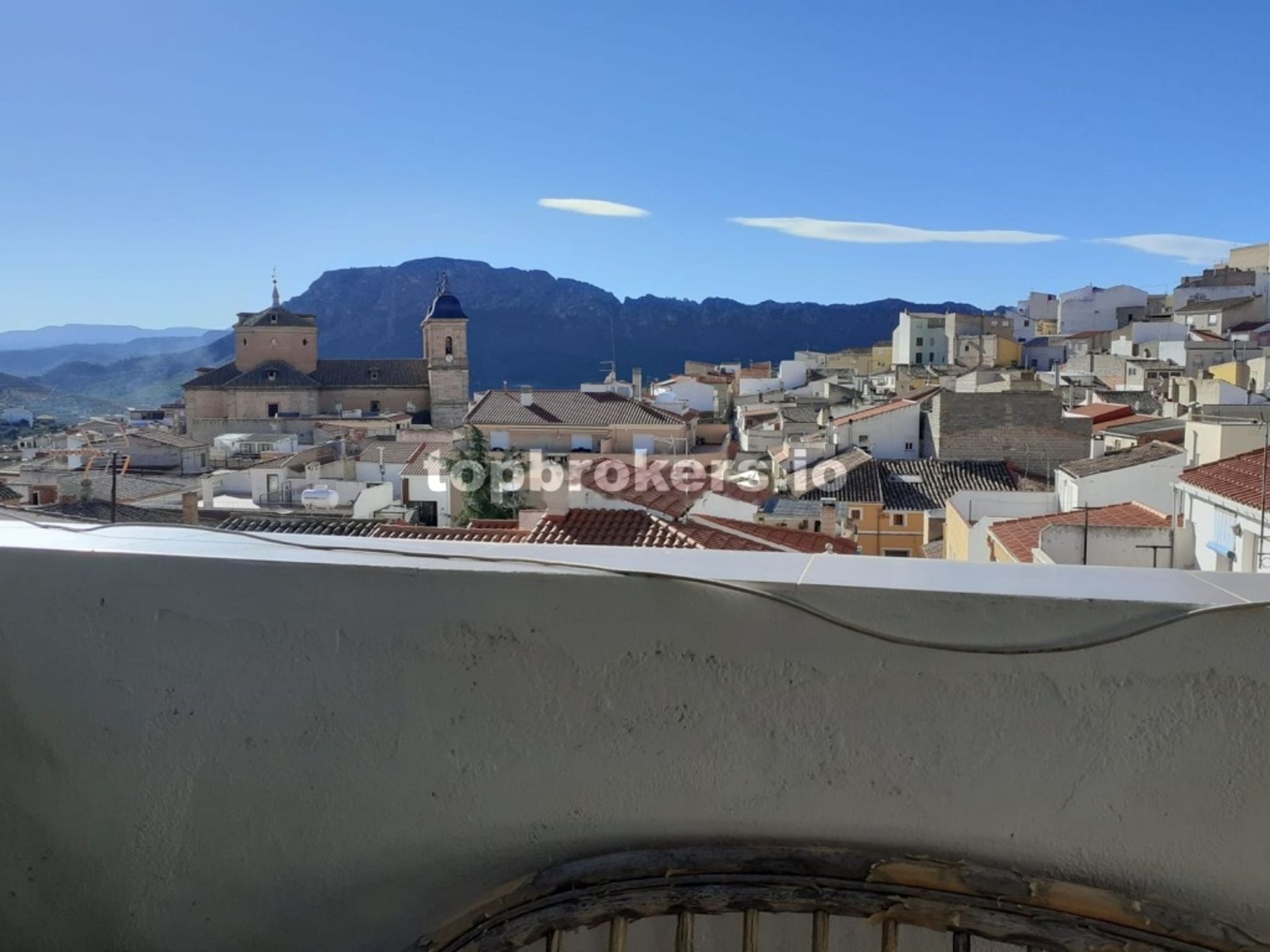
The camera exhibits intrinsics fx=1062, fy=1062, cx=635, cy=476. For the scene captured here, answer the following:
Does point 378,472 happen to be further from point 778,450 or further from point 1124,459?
point 1124,459

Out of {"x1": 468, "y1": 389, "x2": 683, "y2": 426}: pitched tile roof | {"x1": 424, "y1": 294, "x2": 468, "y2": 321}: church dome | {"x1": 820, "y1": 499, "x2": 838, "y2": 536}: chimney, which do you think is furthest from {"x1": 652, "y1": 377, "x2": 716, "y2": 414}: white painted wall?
{"x1": 820, "y1": 499, "x2": 838, "y2": 536}: chimney

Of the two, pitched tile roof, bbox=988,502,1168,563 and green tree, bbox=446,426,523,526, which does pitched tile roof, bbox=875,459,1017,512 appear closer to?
pitched tile roof, bbox=988,502,1168,563

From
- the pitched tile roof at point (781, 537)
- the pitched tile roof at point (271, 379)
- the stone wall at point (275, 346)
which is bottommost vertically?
the pitched tile roof at point (781, 537)

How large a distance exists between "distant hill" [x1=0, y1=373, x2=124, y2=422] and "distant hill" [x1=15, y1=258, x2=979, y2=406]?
10822 millimetres

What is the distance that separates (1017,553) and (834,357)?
5000cm

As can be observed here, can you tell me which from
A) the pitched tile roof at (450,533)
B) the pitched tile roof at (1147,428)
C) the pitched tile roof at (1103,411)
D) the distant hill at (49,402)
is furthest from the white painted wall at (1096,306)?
the distant hill at (49,402)

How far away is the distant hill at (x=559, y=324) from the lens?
351 feet

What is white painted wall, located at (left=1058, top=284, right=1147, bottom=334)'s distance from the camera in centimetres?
5147

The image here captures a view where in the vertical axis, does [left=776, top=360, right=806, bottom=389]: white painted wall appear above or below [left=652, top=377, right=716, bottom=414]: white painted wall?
above

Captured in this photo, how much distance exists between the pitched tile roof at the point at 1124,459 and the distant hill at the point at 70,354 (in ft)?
432

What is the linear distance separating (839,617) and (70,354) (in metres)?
168

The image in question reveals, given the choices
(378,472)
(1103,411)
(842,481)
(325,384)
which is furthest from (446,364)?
(842,481)

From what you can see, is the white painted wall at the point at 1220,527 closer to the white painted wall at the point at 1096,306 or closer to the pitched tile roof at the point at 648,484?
the pitched tile roof at the point at 648,484

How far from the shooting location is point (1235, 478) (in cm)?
884
